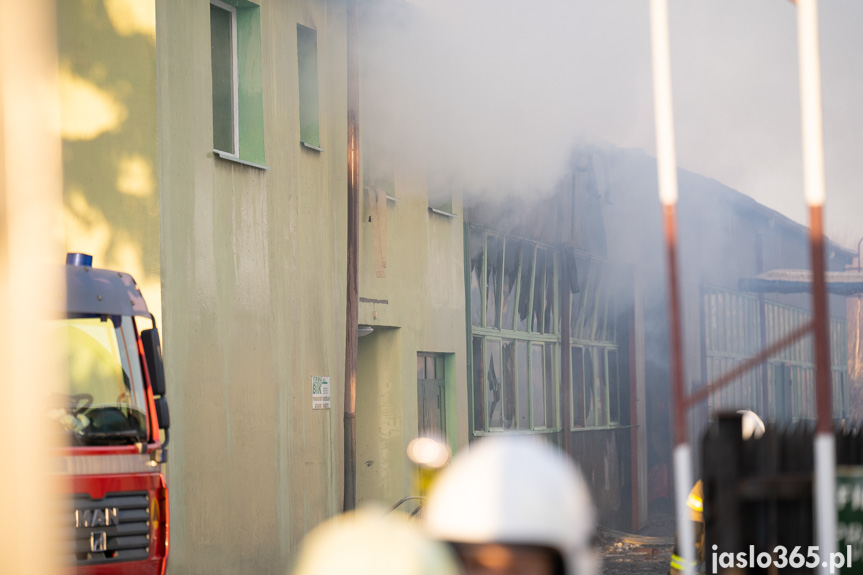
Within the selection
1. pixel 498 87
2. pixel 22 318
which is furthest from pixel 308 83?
pixel 22 318

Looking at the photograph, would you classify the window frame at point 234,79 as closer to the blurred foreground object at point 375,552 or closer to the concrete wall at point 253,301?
the concrete wall at point 253,301

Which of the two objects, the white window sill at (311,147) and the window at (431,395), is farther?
the window at (431,395)

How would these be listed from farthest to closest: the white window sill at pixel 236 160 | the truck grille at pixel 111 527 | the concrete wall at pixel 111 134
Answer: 1. the white window sill at pixel 236 160
2. the concrete wall at pixel 111 134
3. the truck grille at pixel 111 527

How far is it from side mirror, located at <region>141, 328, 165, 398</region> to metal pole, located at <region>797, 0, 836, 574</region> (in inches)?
183

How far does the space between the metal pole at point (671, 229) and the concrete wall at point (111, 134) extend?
652 centimetres

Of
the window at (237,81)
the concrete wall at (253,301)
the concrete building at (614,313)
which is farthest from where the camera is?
the concrete building at (614,313)

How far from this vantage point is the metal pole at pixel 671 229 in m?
3.69

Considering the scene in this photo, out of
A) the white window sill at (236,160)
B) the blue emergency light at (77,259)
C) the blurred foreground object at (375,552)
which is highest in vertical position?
the white window sill at (236,160)

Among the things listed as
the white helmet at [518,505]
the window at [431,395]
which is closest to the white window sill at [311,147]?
the window at [431,395]

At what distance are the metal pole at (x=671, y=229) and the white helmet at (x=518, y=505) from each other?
173cm

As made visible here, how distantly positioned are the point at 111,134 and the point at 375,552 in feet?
27.9

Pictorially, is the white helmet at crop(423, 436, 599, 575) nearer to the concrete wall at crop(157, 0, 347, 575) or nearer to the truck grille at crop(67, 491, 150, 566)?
the truck grille at crop(67, 491, 150, 566)

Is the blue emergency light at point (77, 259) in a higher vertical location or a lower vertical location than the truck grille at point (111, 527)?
higher

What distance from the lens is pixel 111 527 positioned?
700 centimetres
